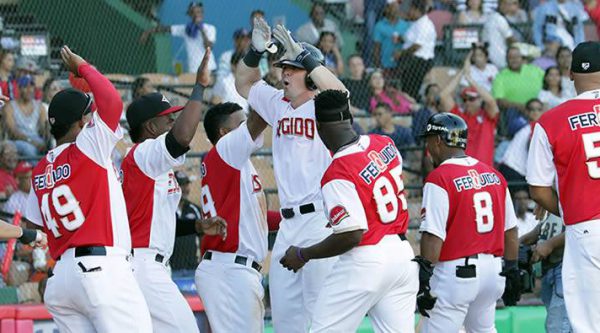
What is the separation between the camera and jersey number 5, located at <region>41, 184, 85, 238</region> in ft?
23.4

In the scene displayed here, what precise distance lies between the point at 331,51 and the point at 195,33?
174cm

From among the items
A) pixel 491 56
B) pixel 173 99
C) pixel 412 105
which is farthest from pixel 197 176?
pixel 491 56

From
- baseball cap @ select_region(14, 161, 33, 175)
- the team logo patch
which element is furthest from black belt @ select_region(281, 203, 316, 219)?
baseball cap @ select_region(14, 161, 33, 175)

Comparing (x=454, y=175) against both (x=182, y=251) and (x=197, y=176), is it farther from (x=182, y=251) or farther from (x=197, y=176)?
(x=197, y=176)

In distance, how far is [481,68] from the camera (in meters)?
14.8

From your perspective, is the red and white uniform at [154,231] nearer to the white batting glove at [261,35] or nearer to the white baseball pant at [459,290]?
the white batting glove at [261,35]

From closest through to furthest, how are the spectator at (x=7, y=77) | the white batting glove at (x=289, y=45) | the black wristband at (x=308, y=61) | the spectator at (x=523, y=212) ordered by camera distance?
1. the black wristband at (x=308, y=61)
2. the white batting glove at (x=289, y=45)
3. the spectator at (x=7, y=77)
4. the spectator at (x=523, y=212)

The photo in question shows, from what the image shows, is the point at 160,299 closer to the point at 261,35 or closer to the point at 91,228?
the point at 91,228

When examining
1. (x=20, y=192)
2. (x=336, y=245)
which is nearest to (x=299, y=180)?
(x=336, y=245)

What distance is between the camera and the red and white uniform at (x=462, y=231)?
8523mm

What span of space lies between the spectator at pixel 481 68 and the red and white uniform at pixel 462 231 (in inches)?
238

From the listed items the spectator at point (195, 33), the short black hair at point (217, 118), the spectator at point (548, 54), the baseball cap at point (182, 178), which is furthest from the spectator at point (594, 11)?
the short black hair at point (217, 118)

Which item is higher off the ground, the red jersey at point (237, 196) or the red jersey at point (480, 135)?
the red jersey at point (480, 135)

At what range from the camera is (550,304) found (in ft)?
30.7
